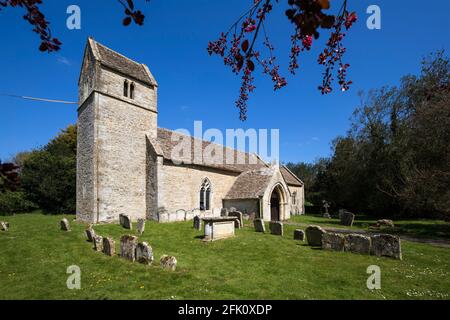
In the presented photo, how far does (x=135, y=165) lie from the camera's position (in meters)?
20.2

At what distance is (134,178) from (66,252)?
960 centimetres

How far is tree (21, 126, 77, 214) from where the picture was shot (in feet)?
102

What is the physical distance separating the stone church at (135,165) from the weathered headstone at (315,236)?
30.8ft

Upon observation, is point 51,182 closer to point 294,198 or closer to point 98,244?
point 98,244

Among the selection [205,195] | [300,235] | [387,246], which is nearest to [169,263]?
[300,235]

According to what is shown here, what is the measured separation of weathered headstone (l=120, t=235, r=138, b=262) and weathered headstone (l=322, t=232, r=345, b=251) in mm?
7964

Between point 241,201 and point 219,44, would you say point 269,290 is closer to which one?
point 219,44

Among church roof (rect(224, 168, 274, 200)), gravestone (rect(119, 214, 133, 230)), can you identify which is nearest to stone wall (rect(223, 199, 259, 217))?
church roof (rect(224, 168, 274, 200))

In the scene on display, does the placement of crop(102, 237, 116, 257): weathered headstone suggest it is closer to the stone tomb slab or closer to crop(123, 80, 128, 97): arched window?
the stone tomb slab

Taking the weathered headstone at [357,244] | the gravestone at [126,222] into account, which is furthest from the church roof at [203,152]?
the weathered headstone at [357,244]

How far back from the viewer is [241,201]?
24.2 meters

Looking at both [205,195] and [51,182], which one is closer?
[205,195]

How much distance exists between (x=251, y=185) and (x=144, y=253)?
16.3m
